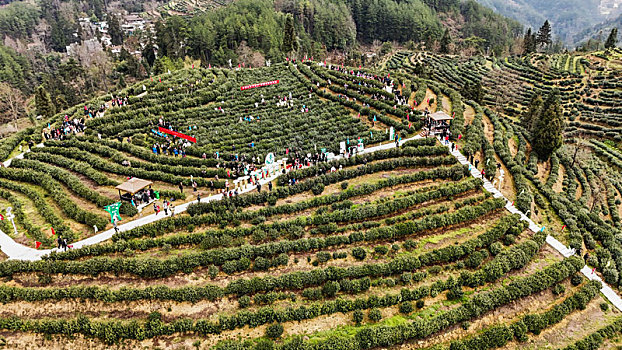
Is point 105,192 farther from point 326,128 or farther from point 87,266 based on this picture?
point 326,128

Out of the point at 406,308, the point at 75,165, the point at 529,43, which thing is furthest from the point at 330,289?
the point at 529,43

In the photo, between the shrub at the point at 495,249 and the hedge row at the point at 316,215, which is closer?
the hedge row at the point at 316,215

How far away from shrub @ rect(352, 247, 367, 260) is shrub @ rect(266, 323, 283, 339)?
8.65m

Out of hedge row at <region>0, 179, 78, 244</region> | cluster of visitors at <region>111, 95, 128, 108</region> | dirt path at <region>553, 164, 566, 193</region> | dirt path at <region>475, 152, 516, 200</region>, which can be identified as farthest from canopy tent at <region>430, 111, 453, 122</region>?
cluster of visitors at <region>111, 95, 128, 108</region>

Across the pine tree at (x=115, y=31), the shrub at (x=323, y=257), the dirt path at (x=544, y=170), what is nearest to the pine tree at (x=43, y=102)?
the shrub at (x=323, y=257)

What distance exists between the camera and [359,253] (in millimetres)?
30516

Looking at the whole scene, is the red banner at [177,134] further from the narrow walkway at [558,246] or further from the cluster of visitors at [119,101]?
the narrow walkway at [558,246]

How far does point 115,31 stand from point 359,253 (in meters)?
145

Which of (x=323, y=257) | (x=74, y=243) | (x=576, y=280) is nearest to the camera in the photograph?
(x=576, y=280)

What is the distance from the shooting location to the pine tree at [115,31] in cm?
13950

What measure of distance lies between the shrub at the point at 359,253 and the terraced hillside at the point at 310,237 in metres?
0.12

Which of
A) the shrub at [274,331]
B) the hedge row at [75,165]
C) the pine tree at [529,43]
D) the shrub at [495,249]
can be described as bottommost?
the shrub at [274,331]

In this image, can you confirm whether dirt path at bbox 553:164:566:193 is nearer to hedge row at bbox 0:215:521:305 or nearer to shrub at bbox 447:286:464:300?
shrub at bbox 447:286:464:300

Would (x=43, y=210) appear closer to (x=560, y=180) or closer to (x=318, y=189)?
(x=318, y=189)
